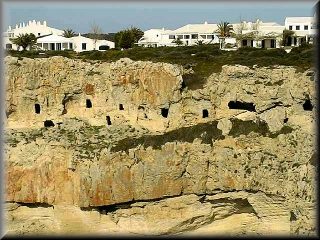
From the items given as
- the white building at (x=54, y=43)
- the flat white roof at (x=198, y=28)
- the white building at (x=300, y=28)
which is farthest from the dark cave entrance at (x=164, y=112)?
the flat white roof at (x=198, y=28)

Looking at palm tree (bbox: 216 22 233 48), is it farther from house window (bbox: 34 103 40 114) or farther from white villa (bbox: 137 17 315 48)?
house window (bbox: 34 103 40 114)

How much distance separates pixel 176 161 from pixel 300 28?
23529 millimetres

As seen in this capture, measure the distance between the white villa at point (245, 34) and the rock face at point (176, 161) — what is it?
13.9m

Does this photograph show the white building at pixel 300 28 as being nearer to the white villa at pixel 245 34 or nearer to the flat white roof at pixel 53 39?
the white villa at pixel 245 34

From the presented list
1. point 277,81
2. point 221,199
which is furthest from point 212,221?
point 277,81

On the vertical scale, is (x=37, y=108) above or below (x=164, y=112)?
above

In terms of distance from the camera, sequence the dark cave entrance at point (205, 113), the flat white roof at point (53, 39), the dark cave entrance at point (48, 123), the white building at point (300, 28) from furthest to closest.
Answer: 1. the flat white roof at point (53, 39)
2. the white building at point (300, 28)
3. the dark cave entrance at point (48, 123)
4. the dark cave entrance at point (205, 113)

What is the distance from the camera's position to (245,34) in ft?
130

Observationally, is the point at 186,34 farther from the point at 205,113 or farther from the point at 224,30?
the point at 205,113

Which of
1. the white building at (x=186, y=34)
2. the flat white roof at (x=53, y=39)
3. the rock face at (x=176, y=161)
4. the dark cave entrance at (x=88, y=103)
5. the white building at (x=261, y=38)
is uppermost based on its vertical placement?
the white building at (x=186, y=34)

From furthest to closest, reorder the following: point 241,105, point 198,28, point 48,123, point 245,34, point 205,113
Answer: point 198,28 → point 245,34 → point 48,123 → point 241,105 → point 205,113

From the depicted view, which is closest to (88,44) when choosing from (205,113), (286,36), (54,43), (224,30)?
(54,43)

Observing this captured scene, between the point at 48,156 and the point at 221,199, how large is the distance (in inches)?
304

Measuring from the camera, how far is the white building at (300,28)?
3975 centimetres
